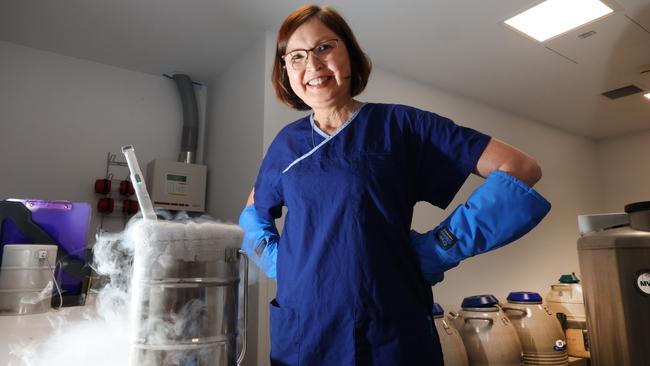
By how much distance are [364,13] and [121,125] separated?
5.75ft

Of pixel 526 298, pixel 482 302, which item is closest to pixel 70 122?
pixel 482 302

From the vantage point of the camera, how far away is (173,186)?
2.68 meters

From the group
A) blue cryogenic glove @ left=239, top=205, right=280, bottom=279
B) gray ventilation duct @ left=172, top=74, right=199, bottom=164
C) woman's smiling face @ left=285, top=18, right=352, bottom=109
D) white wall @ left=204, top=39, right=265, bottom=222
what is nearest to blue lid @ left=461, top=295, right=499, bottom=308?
white wall @ left=204, top=39, right=265, bottom=222

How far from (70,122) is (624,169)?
5085 millimetres

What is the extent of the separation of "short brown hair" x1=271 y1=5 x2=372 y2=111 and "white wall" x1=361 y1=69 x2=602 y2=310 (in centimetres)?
151

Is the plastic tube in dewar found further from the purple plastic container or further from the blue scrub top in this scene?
the purple plastic container

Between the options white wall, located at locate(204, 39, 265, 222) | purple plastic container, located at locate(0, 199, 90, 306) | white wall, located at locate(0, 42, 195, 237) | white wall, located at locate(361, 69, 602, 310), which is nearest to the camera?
purple plastic container, located at locate(0, 199, 90, 306)

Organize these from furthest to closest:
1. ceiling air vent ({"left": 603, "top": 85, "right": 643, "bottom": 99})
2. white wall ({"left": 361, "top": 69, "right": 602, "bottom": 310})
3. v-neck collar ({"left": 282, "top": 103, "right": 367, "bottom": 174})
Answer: ceiling air vent ({"left": 603, "top": 85, "right": 643, "bottom": 99}) → white wall ({"left": 361, "top": 69, "right": 602, "bottom": 310}) → v-neck collar ({"left": 282, "top": 103, "right": 367, "bottom": 174})

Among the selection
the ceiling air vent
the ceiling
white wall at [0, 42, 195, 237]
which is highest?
the ceiling air vent

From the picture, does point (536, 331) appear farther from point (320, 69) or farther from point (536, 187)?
point (320, 69)

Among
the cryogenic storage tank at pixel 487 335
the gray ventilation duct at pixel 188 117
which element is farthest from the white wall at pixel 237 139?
the cryogenic storage tank at pixel 487 335

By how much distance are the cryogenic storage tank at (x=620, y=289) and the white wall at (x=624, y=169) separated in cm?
291

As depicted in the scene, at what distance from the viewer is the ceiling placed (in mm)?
2160

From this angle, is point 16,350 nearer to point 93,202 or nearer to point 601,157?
point 93,202
